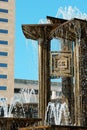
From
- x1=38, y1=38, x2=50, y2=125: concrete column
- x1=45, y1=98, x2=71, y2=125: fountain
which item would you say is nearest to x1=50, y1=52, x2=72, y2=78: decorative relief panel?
x1=38, y1=38, x2=50, y2=125: concrete column

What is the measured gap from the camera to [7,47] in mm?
106500

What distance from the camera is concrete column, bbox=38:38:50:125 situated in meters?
29.0

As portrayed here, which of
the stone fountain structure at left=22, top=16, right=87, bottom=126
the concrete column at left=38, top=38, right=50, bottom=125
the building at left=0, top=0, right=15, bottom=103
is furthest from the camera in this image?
the building at left=0, top=0, right=15, bottom=103

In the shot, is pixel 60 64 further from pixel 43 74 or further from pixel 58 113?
pixel 58 113

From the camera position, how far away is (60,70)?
29.4 metres

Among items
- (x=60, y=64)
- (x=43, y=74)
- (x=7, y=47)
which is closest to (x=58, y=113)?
(x=43, y=74)

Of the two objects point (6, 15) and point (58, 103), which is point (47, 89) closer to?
point (58, 103)

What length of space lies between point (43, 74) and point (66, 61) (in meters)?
1.65

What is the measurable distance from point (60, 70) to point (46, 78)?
1008 millimetres

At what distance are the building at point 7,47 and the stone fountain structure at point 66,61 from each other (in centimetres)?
6991

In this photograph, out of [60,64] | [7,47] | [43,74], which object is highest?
[7,47]

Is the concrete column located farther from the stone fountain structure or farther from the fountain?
the fountain

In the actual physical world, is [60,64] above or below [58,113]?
above

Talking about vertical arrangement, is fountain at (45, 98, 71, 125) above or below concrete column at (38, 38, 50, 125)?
below
